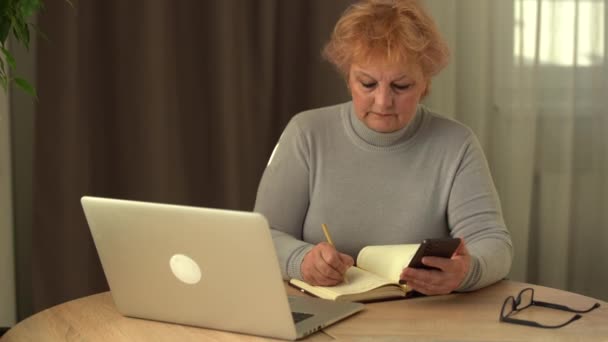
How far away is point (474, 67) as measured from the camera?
3.38 metres

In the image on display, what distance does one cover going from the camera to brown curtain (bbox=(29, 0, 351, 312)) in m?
3.04

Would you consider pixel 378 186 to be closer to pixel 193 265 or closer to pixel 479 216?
pixel 479 216

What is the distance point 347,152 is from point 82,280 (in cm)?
124

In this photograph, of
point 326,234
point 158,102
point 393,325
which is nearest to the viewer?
point 393,325

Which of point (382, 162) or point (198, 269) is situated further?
point (382, 162)

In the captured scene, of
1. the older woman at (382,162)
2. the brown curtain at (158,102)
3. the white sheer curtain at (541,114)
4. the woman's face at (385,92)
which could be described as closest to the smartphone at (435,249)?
the older woman at (382,162)

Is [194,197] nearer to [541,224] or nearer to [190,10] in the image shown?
[190,10]

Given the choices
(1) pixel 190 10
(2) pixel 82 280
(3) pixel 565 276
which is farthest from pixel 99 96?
(3) pixel 565 276

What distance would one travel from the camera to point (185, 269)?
1570 mm

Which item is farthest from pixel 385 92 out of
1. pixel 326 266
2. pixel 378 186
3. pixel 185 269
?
pixel 185 269

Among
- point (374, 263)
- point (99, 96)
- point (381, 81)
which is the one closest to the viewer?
point (374, 263)

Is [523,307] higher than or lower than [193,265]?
lower

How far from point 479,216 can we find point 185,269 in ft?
2.64

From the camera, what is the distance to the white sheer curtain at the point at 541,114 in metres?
3.36
